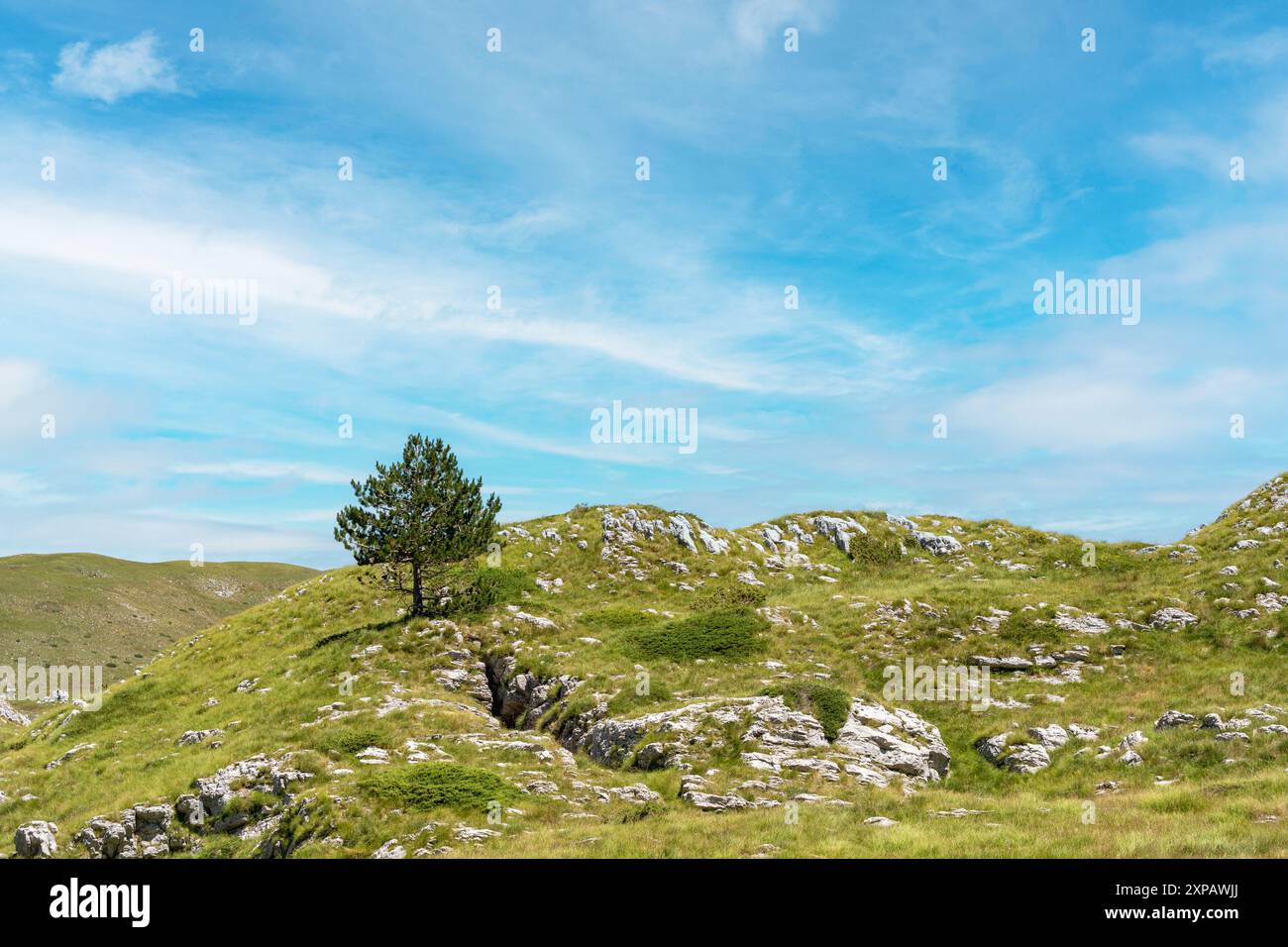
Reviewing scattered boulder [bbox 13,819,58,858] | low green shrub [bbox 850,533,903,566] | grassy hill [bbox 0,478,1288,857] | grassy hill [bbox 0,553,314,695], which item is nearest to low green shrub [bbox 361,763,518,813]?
grassy hill [bbox 0,478,1288,857]

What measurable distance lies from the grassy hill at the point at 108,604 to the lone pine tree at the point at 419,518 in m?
60.3

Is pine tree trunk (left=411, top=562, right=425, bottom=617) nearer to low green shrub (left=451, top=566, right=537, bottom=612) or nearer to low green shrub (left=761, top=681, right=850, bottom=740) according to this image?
low green shrub (left=451, top=566, right=537, bottom=612)

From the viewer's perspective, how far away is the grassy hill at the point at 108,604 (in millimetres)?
89750

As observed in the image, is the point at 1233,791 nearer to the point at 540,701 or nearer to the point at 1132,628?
the point at 1132,628

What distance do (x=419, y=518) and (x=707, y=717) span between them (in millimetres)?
22619

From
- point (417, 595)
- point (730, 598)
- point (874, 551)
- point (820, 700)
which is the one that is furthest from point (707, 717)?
point (874, 551)

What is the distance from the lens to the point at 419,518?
42.7 metres

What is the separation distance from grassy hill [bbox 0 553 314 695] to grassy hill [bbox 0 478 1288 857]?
A: 183 feet

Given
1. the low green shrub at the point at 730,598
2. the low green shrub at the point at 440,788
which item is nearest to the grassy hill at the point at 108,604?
the low green shrub at the point at 730,598

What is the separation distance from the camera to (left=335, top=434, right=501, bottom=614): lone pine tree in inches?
1657

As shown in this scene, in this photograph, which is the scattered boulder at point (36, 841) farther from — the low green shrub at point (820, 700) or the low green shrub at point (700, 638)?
the low green shrub at point (820, 700)

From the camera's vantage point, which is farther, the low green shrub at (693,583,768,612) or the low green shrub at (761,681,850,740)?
the low green shrub at (693,583,768,612)

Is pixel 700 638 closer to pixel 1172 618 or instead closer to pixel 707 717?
pixel 707 717
